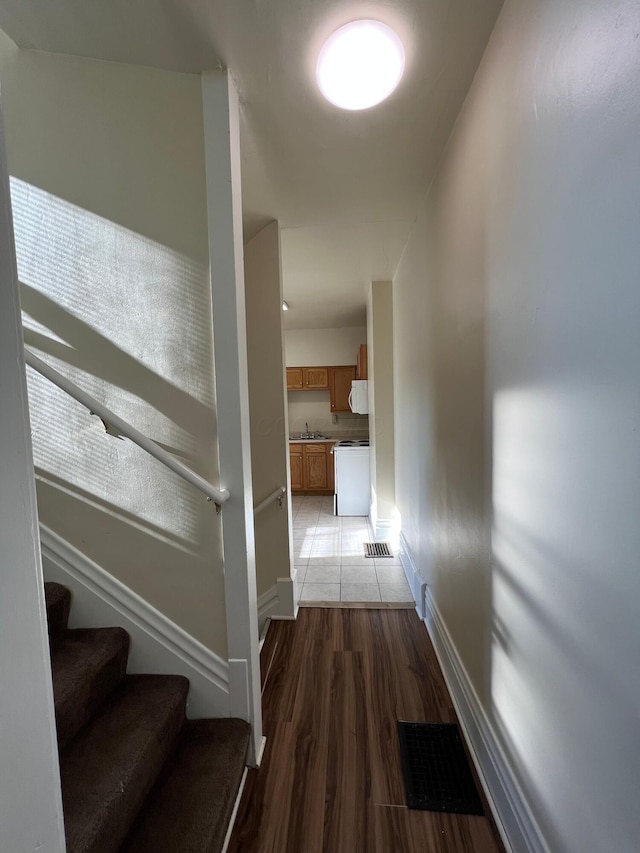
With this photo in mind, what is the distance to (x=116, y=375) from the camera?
1.35m

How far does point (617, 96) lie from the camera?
606 millimetres

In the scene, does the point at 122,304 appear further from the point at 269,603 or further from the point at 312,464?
the point at 312,464

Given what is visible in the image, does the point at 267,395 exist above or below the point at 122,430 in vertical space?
above

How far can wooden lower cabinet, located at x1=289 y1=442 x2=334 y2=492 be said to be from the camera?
5.62 metres

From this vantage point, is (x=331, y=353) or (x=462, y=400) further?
(x=331, y=353)

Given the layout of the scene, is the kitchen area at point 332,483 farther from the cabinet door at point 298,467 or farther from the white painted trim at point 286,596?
the white painted trim at point 286,596

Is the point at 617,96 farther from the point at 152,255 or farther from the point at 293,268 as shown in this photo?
the point at 293,268

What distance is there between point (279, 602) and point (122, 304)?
6.23 ft

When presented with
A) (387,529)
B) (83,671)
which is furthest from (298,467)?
(83,671)

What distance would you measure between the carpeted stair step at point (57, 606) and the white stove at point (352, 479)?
3415mm

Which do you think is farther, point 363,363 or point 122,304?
point 363,363

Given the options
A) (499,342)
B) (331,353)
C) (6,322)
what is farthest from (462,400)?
(331,353)

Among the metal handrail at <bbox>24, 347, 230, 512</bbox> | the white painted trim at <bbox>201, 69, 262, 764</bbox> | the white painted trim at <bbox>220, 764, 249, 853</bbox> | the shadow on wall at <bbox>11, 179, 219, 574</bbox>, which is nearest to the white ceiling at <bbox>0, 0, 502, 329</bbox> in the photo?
the white painted trim at <bbox>201, 69, 262, 764</bbox>

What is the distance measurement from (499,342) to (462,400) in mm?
387
